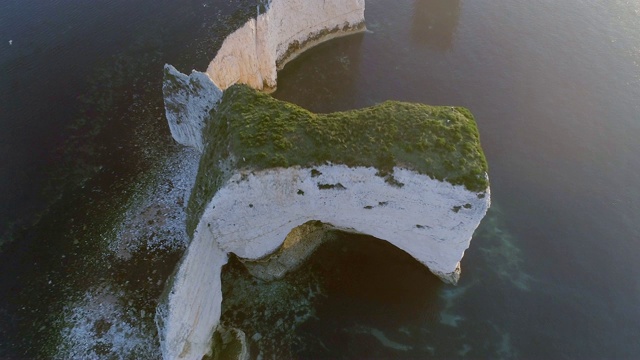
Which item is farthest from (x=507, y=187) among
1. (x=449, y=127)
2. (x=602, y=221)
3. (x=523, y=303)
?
(x=449, y=127)

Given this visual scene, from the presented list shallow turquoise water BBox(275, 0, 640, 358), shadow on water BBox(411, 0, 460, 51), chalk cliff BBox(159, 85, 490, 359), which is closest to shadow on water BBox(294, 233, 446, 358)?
shallow turquoise water BBox(275, 0, 640, 358)

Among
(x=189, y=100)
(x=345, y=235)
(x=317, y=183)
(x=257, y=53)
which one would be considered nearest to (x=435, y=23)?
(x=257, y=53)

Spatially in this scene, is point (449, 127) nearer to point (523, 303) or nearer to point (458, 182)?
point (458, 182)

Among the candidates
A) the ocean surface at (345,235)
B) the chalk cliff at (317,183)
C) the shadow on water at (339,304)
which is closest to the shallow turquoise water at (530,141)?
the ocean surface at (345,235)

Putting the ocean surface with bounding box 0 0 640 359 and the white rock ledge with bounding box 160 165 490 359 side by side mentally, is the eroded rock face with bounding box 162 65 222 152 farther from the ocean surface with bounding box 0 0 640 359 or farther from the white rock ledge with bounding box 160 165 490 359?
the white rock ledge with bounding box 160 165 490 359

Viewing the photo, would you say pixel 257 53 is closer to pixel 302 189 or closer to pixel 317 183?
pixel 302 189

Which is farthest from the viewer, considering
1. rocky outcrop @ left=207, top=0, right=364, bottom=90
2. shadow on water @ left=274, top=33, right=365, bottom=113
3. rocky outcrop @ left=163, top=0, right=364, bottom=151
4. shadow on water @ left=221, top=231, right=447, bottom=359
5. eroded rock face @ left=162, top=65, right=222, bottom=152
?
shadow on water @ left=274, top=33, right=365, bottom=113

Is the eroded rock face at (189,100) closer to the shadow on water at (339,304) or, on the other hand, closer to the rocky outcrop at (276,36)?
the rocky outcrop at (276,36)
